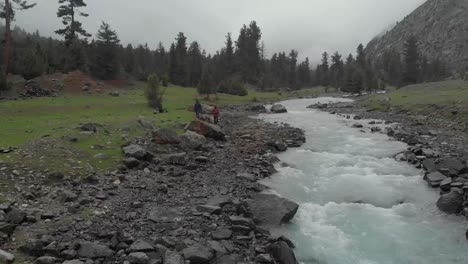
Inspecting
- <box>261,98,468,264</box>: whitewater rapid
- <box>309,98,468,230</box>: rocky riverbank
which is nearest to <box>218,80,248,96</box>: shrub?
<box>309,98,468,230</box>: rocky riverbank

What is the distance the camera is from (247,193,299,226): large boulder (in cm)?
1664

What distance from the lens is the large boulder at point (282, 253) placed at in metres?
13.3

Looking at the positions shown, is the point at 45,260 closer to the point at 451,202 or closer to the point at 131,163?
the point at 131,163

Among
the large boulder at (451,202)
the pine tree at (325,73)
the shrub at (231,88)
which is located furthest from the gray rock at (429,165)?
the pine tree at (325,73)

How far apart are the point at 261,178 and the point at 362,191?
552 centimetres

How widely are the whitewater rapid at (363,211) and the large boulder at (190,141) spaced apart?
583 cm

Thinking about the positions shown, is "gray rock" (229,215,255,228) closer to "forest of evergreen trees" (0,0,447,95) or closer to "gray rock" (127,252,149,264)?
"gray rock" (127,252,149,264)

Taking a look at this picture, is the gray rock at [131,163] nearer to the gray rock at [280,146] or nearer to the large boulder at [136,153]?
the large boulder at [136,153]

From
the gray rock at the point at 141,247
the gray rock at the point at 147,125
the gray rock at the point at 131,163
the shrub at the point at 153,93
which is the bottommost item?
the gray rock at the point at 141,247

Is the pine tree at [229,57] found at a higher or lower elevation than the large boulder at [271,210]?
higher

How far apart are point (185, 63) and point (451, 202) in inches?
3630

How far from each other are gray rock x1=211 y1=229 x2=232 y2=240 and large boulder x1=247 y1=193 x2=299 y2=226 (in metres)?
1.95

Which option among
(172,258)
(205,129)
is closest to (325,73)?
(205,129)

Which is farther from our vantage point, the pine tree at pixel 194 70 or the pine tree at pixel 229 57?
the pine tree at pixel 229 57
